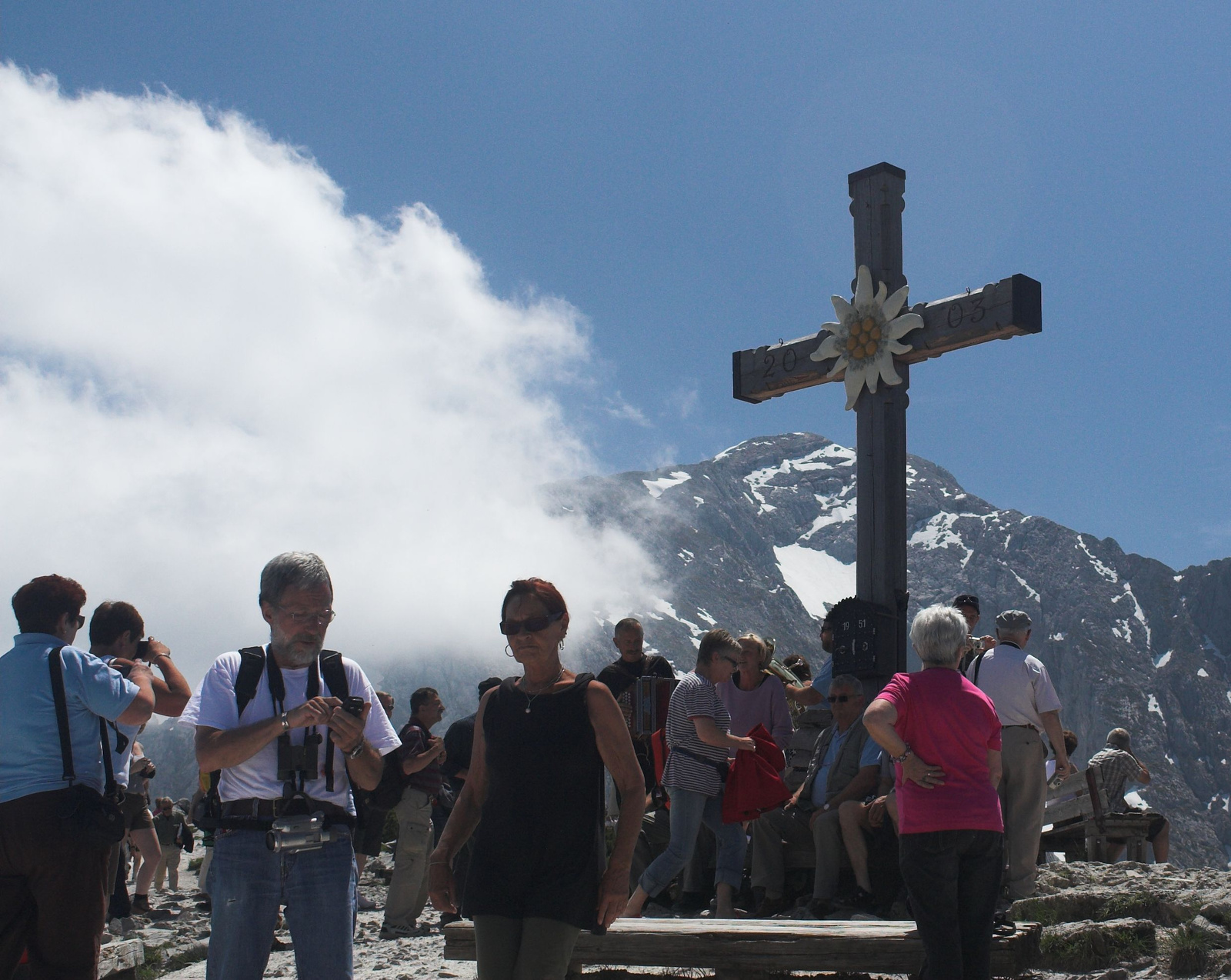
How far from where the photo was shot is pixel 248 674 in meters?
3.60

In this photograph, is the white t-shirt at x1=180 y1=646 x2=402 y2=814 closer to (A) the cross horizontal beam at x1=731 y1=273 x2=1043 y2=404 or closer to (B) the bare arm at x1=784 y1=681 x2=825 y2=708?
(B) the bare arm at x1=784 y1=681 x2=825 y2=708

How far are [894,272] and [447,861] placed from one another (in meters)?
6.74

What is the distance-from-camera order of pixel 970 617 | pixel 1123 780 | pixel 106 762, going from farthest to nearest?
pixel 1123 780, pixel 970 617, pixel 106 762

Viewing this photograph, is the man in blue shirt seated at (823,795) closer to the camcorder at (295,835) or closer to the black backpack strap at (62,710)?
the camcorder at (295,835)

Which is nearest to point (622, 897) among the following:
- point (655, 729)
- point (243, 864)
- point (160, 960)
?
point (243, 864)

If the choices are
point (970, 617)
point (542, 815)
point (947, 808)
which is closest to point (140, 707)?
point (542, 815)

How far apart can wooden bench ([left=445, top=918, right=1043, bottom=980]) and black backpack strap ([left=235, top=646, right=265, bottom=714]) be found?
81.6 inches

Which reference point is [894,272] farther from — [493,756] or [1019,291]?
[493,756]

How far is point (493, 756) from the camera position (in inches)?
148

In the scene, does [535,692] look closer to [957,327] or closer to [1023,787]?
[1023,787]

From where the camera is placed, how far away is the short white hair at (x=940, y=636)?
4633 mm

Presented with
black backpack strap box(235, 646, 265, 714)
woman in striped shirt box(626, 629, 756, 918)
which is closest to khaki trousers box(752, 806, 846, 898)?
woman in striped shirt box(626, 629, 756, 918)

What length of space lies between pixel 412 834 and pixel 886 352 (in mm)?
5059

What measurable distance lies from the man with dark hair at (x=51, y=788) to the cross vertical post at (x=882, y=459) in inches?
230
